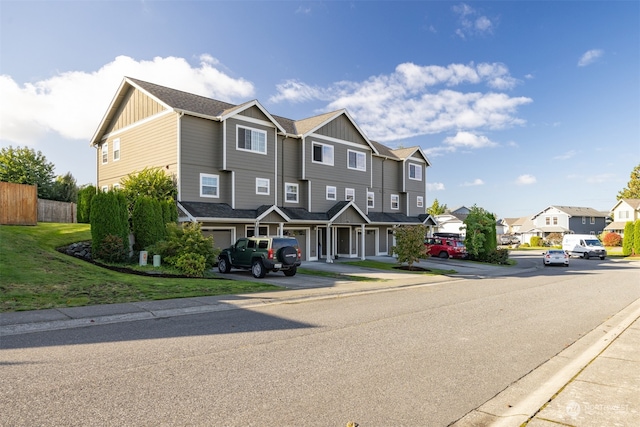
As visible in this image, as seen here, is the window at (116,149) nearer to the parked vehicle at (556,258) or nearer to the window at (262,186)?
the window at (262,186)

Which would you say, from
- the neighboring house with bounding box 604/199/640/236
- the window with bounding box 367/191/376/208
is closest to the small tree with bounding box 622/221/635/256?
the window with bounding box 367/191/376/208

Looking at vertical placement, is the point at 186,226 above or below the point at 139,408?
above

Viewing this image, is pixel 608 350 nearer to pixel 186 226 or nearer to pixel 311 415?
pixel 311 415

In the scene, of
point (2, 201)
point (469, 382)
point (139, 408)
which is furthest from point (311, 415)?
point (2, 201)

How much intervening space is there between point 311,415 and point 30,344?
5.88 metres

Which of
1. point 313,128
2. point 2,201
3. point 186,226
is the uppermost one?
point 313,128

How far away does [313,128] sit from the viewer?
102 feet

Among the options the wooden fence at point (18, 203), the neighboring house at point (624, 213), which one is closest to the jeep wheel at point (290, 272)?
the wooden fence at point (18, 203)

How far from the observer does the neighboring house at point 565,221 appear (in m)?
80.2

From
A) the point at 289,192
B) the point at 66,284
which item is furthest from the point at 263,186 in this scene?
the point at 66,284

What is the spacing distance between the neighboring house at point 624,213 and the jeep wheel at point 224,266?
244 feet

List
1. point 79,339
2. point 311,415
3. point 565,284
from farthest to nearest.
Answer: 1. point 565,284
2. point 79,339
3. point 311,415

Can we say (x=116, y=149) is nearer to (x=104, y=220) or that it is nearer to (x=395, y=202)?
(x=104, y=220)

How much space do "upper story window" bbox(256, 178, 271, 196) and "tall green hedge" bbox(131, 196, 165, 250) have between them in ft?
23.4
